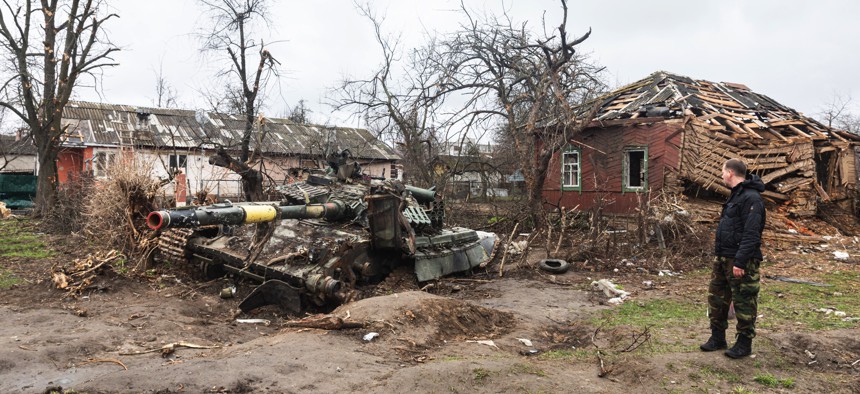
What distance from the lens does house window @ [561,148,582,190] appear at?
61.2 ft

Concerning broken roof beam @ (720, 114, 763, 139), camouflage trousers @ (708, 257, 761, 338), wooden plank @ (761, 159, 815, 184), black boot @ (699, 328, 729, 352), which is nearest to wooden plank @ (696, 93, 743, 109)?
broken roof beam @ (720, 114, 763, 139)

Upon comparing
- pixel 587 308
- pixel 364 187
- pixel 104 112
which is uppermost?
pixel 104 112

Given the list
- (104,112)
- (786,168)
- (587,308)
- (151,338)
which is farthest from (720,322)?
(104,112)

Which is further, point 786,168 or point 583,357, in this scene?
point 786,168

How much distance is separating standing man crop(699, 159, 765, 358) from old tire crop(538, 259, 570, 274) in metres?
6.02

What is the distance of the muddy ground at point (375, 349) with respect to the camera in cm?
452

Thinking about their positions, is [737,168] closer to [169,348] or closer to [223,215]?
[223,215]

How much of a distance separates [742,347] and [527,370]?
6.44 feet

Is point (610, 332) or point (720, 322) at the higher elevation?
point (720, 322)

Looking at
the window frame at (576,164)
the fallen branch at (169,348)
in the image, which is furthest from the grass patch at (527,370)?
the window frame at (576,164)

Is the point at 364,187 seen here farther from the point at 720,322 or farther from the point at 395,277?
the point at 720,322

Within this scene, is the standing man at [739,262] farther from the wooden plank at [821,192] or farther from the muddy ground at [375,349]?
the wooden plank at [821,192]

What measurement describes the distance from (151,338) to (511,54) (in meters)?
13.5

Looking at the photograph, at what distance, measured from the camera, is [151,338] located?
238 inches
